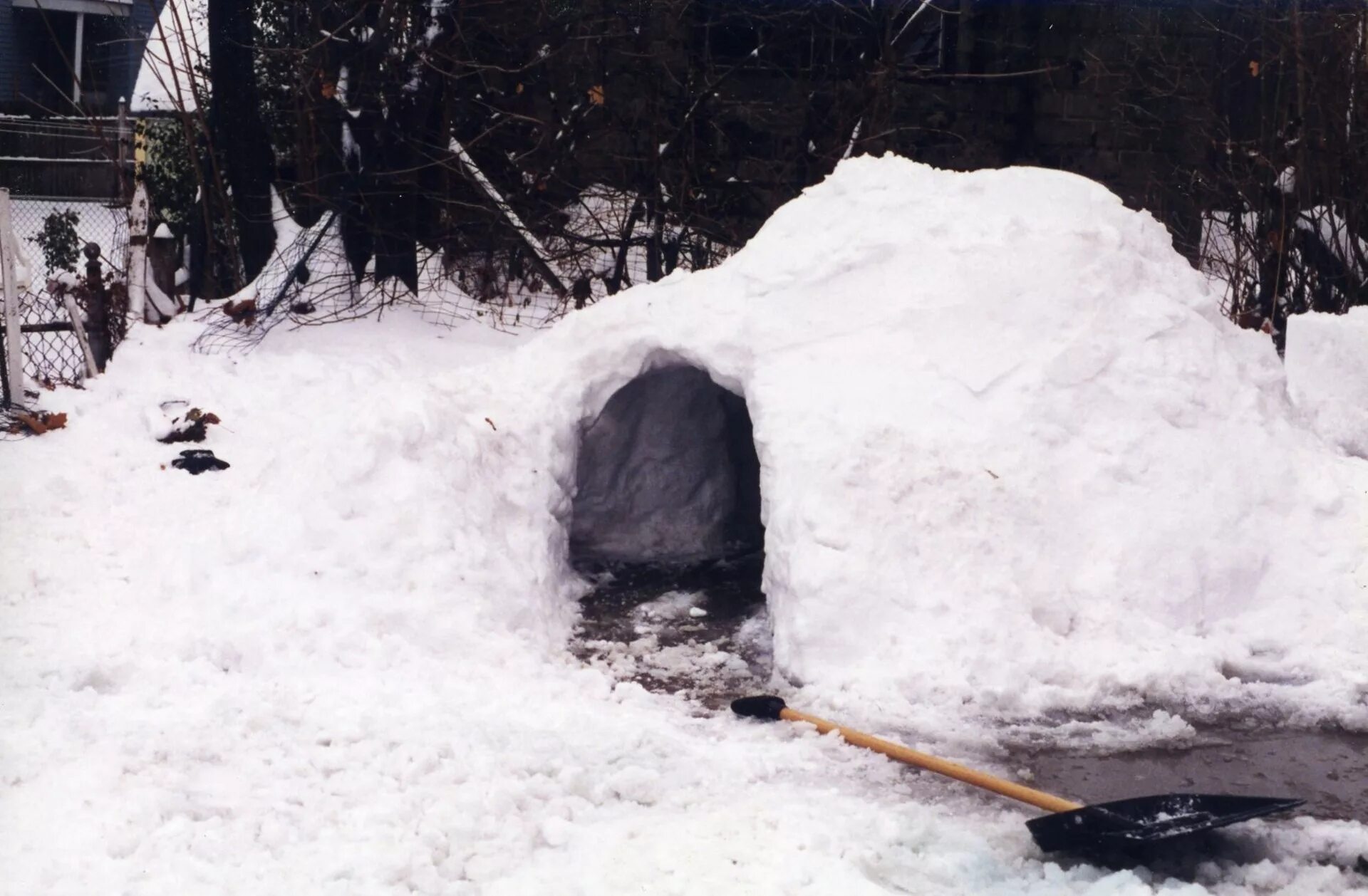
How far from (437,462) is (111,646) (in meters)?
1.54

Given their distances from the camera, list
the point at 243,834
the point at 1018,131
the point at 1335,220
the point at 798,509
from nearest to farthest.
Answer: the point at 243,834 → the point at 798,509 → the point at 1335,220 → the point at 1018,131

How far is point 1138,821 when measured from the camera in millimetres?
3623

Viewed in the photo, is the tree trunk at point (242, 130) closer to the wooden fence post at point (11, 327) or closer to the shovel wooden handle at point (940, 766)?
the wooden fence post at point (11, 327)

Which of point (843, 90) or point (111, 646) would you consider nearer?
point (111, 646)

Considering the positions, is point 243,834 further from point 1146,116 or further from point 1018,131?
point 1146,116

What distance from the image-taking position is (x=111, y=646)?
473 cm

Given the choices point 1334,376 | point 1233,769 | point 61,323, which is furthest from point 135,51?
point 1233,769

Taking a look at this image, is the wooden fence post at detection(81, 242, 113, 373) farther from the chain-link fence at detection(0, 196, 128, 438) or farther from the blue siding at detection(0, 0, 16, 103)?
the blue siding at detection(0, 0, 16, 103)

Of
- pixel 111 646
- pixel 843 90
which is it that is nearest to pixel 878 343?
pixel 111 646

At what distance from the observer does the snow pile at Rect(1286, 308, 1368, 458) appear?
722 centimetres

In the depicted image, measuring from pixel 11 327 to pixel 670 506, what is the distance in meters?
4.09

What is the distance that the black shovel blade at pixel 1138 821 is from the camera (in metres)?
3.57

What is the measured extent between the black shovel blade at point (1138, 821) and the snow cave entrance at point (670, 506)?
2388mm

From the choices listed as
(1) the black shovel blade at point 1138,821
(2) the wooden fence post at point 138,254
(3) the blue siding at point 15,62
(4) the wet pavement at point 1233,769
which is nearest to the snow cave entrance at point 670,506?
(4) the wet pavement at point 1233,769
